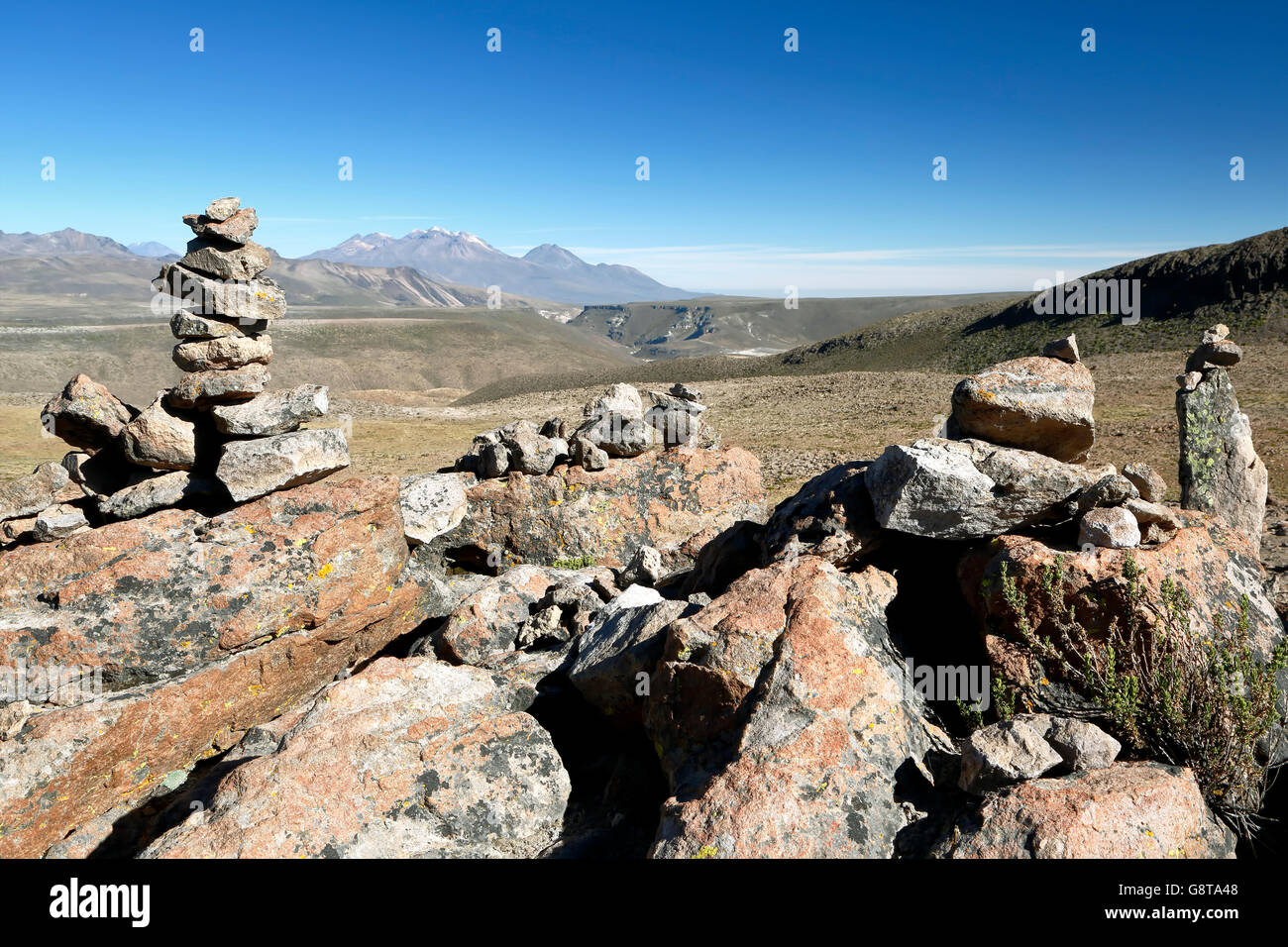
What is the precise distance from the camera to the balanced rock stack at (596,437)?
12.2m

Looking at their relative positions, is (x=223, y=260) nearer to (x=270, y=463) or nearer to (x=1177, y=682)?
(x=270, y=463)

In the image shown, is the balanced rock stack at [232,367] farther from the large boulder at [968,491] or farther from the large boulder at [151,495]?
the large boulder at [968,491]

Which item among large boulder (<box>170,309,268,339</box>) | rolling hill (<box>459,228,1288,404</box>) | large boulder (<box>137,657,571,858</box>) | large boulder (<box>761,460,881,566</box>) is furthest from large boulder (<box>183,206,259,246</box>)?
rolling hill (<box>459,228,1288,404</box>)

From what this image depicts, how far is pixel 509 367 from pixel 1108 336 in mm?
114890

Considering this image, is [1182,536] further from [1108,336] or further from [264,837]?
[1108,336]

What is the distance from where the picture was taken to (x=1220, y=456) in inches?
500

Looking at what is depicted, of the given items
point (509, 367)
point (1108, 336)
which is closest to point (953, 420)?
point (1108, 336)

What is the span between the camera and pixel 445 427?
160 ft

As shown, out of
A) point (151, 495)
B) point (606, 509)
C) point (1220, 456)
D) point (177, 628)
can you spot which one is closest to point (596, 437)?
point (606, 509)

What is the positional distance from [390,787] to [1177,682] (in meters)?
5.53

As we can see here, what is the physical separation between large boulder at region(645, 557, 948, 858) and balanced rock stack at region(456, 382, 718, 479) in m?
6.57

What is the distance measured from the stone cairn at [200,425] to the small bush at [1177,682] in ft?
27.7

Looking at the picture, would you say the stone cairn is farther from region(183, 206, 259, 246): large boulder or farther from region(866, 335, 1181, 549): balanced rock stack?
region(866, 335, 1181, 549): balanced rock stack

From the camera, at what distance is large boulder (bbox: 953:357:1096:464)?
24.9 ft
